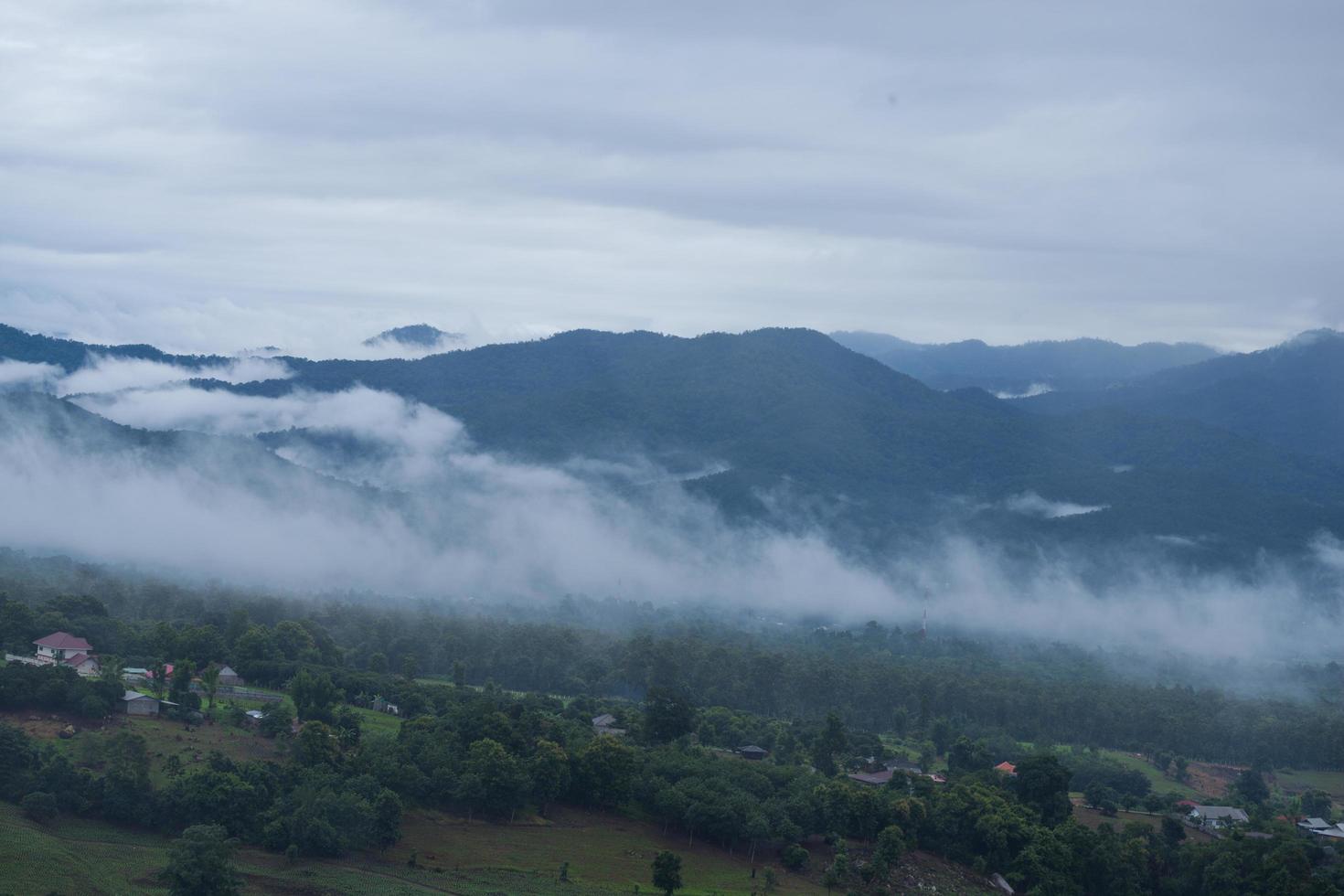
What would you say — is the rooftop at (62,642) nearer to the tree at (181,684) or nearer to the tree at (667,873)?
the tree at (181,684)

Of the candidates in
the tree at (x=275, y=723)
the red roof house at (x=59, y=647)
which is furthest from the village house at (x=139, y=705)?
the red roof house at (x=59, y=647)

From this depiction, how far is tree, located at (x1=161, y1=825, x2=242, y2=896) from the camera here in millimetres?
28312

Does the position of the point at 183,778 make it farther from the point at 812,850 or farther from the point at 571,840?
the point at 812,850

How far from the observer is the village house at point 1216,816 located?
151ft

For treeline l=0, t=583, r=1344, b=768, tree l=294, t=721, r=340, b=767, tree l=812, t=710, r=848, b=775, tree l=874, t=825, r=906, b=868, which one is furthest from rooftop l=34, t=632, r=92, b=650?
tree l=874, t=825, r=906, b=868

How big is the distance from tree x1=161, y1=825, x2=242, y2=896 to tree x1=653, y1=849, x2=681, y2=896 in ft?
34.3

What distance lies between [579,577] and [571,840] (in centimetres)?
7312

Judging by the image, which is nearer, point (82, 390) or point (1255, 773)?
point (1255, 773)

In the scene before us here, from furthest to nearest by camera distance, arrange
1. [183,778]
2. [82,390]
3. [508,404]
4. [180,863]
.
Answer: [508,404] < [82,390] < [183,778] < [180,863]

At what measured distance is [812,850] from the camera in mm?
40031

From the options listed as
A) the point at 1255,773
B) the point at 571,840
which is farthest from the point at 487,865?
the point at 1255,773

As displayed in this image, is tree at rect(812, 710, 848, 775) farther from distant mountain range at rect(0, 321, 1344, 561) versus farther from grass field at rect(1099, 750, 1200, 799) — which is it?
distant mountain range at rect(0, 321, 1344, 561)

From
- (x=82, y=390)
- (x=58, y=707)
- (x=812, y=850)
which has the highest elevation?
(x=82, y=390)

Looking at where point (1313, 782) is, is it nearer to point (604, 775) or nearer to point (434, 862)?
point (604, 775)
